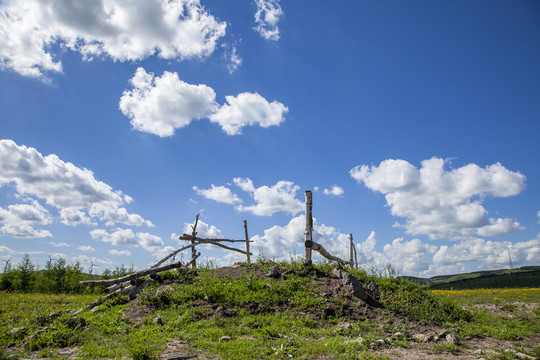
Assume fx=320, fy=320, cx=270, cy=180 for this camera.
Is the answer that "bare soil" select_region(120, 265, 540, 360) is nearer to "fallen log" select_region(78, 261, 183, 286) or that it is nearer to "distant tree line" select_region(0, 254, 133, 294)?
"fallen log" select_region(78, 261, 183, 286)

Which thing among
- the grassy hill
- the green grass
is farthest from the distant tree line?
the grassy hill

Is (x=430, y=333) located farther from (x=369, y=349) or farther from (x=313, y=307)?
(x=313, y=307)

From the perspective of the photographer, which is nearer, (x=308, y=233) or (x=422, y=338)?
(x=422, y=338)

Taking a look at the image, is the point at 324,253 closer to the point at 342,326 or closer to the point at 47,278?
the point at 342,326

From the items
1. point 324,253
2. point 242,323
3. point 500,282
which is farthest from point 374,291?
point 500,282

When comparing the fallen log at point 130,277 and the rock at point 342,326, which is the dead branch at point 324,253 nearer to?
the rock at point 342,326

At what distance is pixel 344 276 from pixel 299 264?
2.33 meters

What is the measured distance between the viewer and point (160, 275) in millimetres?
12219

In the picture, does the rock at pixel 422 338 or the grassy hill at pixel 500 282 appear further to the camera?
the grassy hill at pixel 500 282

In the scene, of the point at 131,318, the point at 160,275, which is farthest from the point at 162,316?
the point at 160,275

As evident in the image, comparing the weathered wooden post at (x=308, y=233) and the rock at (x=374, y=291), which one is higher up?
the weathered wooden post at (x=308, y=233)

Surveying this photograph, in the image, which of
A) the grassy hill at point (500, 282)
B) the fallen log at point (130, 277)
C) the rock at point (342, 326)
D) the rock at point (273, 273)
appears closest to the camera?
the rock at point (342, 326)

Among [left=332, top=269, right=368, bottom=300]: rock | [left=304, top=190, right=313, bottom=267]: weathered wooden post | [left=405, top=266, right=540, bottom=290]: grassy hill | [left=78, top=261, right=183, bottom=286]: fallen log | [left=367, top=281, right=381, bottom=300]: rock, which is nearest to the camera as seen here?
[left=332, top=269, right=368, bottom=300]: rock

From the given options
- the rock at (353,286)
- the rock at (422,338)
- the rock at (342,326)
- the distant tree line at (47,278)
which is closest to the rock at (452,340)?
the rock at (422,338)
